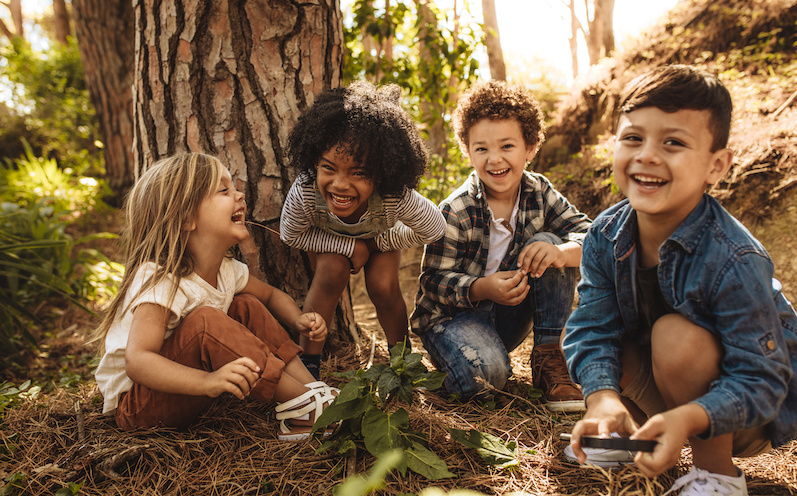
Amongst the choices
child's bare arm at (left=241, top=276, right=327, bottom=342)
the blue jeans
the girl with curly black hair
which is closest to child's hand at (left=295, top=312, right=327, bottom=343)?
child's bare arm at (left=241, top=276, right=327, bottom=342)

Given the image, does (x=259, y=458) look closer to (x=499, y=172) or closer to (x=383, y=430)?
(x=383, y=430)

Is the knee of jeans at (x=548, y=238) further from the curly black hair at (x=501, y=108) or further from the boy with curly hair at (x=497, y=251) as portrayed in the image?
the curly black hair at (x=501, y=108)

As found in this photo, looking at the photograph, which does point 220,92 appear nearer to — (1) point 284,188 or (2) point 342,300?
(1) point 284,188

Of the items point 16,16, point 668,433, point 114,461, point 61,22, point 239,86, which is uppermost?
point 16,16

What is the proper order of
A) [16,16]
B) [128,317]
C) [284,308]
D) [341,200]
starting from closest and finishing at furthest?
[128,317] → [341,200] → [284,308] → [16,16]

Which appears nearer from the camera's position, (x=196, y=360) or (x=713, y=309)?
(x=713, y=309)

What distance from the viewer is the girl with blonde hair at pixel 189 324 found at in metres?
1.69

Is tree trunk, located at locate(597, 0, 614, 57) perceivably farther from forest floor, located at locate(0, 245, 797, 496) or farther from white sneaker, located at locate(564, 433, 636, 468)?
white sneaker, located at locate(564, 433, 636, 468)

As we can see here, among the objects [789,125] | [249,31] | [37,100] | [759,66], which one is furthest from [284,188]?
[37,100]

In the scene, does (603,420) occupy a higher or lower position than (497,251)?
lower

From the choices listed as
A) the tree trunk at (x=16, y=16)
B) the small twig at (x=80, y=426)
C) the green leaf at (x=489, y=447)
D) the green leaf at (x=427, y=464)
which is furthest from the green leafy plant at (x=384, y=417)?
the tree trunk at (x=16, y=16)

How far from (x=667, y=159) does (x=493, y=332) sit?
116 cm

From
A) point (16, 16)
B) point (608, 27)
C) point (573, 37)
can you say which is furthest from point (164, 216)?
point (16, 16)

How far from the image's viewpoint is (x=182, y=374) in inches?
65.1
